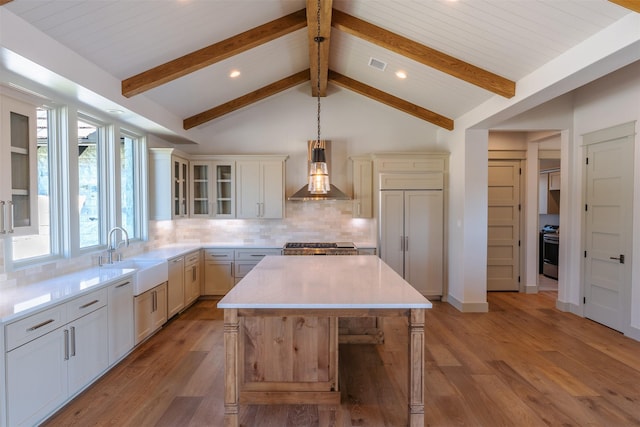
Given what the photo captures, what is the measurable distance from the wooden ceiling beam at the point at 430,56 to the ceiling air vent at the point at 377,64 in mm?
736

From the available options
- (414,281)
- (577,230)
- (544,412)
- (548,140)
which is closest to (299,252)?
(414,281)

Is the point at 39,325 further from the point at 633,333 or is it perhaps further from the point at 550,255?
the point at 550,255

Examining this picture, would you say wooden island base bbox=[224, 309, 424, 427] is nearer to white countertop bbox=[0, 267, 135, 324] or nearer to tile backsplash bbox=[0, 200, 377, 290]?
white countertop bbox=[0, 267, 135, 324]

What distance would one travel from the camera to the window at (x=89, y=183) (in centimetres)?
363

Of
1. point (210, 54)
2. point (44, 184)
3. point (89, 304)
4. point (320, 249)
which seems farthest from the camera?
point (320, 249)

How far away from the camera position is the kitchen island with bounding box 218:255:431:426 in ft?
6.85

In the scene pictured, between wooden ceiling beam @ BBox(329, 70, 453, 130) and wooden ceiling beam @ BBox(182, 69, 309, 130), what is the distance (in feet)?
1.83

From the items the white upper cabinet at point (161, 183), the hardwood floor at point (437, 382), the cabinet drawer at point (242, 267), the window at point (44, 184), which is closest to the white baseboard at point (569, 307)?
the hardwood floor at point (437, 382)

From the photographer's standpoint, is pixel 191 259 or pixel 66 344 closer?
pixel 66 344

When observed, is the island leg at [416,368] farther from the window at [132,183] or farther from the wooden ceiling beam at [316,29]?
the window at [132,183]

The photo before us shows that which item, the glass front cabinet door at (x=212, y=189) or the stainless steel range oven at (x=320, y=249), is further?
the glass front cabinet door at (x=212, y=189)

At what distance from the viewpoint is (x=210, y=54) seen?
3531 mm

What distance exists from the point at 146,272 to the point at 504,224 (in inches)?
214

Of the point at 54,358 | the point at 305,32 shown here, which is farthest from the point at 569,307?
the point at 54,358
